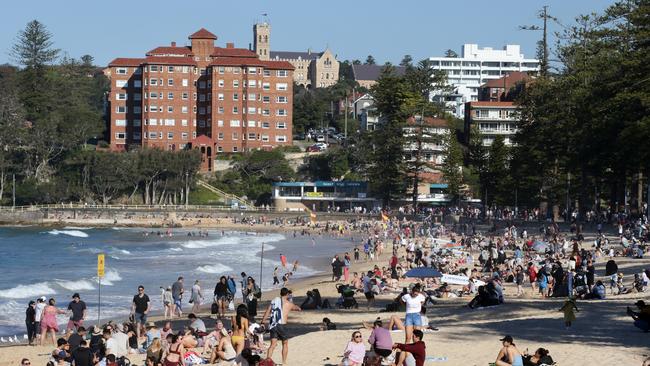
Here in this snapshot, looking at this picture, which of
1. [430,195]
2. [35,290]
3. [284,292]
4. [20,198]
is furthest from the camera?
[20,198]

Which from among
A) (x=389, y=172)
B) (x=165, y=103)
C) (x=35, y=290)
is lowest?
(x=35, y=290)

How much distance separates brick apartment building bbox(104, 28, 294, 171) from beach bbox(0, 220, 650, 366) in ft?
234

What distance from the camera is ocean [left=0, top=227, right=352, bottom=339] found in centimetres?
3431

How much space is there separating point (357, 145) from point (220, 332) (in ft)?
243

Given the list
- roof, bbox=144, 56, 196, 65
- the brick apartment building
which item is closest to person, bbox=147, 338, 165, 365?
the brick apartment building

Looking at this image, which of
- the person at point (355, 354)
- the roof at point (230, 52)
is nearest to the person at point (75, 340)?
the person at point (355, 354)

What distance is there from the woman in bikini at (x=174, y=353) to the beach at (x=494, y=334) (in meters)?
1.57

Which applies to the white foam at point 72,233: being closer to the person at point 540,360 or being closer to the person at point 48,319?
the person at point 48,319

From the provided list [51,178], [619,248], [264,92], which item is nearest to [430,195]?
[264,92]

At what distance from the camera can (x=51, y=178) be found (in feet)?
301

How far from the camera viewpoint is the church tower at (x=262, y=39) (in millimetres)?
158375

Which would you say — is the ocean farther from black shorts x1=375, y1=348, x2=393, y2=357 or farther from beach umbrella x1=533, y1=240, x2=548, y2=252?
black shorts x1=375, y1=348, x2=393, y2=357

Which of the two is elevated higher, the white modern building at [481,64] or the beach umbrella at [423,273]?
the white modern building at [481,64]

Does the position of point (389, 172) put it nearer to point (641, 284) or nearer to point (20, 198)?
point (20, 198)
